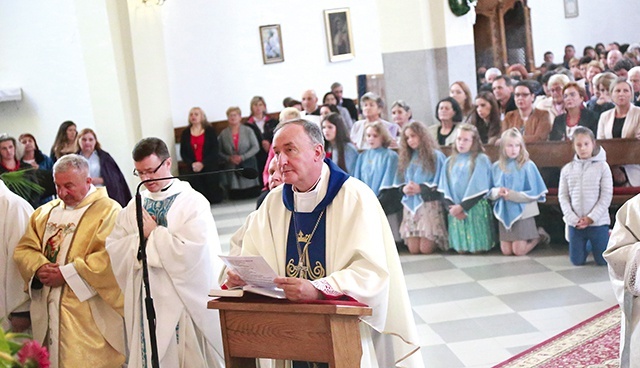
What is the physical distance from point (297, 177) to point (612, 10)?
767 cm

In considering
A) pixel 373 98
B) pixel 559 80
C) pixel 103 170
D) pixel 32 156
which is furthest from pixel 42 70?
pixel 559 80

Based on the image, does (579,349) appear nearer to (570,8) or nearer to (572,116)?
(572,116)

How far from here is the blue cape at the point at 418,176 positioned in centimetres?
961

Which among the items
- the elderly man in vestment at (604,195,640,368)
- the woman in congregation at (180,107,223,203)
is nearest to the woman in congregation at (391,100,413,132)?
the woman in congregation at (180,107,223,203)

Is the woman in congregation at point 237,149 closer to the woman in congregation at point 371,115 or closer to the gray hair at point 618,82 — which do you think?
the woman in congregation at point 371,115

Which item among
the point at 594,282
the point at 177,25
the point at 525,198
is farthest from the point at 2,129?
the point at 594,282

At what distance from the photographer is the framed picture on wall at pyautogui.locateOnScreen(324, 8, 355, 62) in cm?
1703

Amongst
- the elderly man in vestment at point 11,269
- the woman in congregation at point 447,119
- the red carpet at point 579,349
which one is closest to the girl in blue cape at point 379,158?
the woman in congregation at point 447,119

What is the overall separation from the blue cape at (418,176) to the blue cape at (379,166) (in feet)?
0.56

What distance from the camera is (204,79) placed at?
632 inches

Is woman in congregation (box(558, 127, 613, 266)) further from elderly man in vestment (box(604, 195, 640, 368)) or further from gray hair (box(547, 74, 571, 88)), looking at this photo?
elderly man in vestment (box(604, 195, 640, 368))

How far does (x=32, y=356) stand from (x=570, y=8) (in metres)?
9.95

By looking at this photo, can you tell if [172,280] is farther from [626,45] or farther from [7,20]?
[7,20]

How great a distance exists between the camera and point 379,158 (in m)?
9.84
